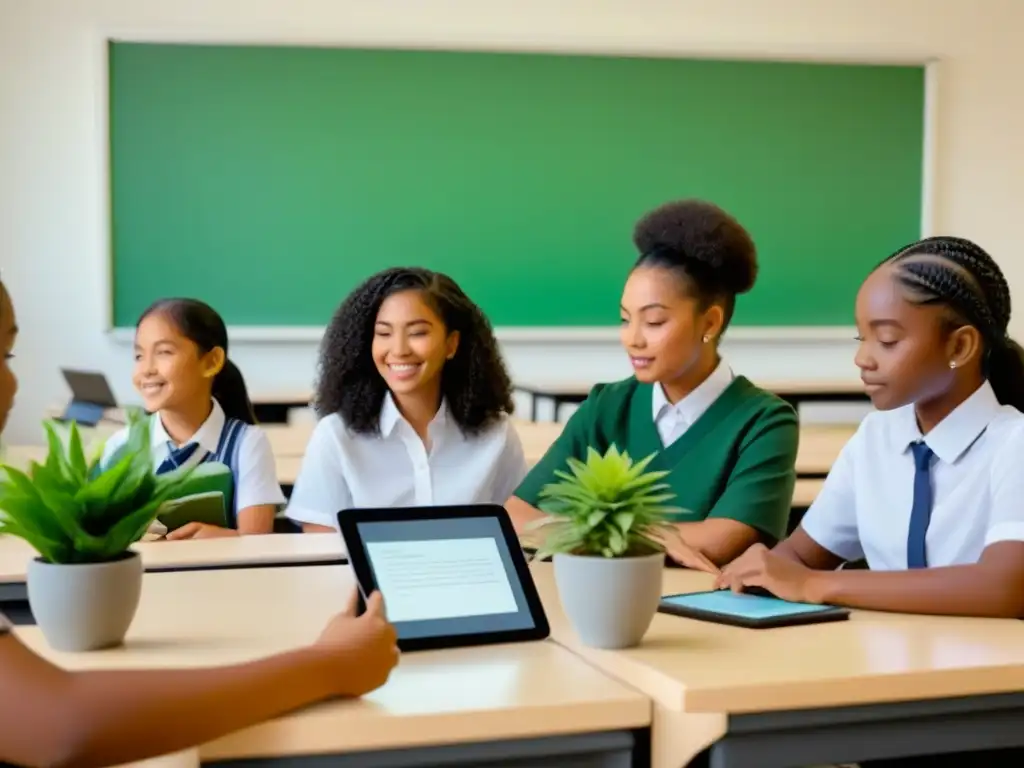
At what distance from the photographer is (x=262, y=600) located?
1.65m

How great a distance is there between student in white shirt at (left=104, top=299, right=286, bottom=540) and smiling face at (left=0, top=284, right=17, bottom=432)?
1.48 meters

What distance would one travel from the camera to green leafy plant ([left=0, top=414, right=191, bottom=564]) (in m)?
1.32

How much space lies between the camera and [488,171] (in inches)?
230

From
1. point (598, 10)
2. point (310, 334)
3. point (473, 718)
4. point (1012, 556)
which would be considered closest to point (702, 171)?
point (598, 10)

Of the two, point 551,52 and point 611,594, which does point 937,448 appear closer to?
point 611,594

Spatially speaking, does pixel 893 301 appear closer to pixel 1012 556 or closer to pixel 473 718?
pixel 1012 556

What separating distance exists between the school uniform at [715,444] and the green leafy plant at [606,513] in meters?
0.63

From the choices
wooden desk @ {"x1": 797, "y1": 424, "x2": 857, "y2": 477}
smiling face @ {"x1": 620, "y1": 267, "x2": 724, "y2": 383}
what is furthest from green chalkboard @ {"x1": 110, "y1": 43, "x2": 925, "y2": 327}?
smiling face @ {"x1": 620, "y1": 267, "x2": 724, "y2": 383}

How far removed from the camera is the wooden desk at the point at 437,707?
111 cm

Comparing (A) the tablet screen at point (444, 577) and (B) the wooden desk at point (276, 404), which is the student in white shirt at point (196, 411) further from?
(B) the wooden desk at point (276, 404)

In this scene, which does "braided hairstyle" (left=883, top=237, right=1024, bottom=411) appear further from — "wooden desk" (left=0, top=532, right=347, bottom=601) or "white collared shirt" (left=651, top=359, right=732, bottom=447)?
"wooden desk" (left=0, top=532, right=347, bottom=601)

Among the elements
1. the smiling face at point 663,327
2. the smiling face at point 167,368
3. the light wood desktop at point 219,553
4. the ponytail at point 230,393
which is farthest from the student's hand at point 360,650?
the ponytail at point 230,393

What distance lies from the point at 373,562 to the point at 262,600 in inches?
11.9

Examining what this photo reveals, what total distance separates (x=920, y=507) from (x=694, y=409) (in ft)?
1.47
